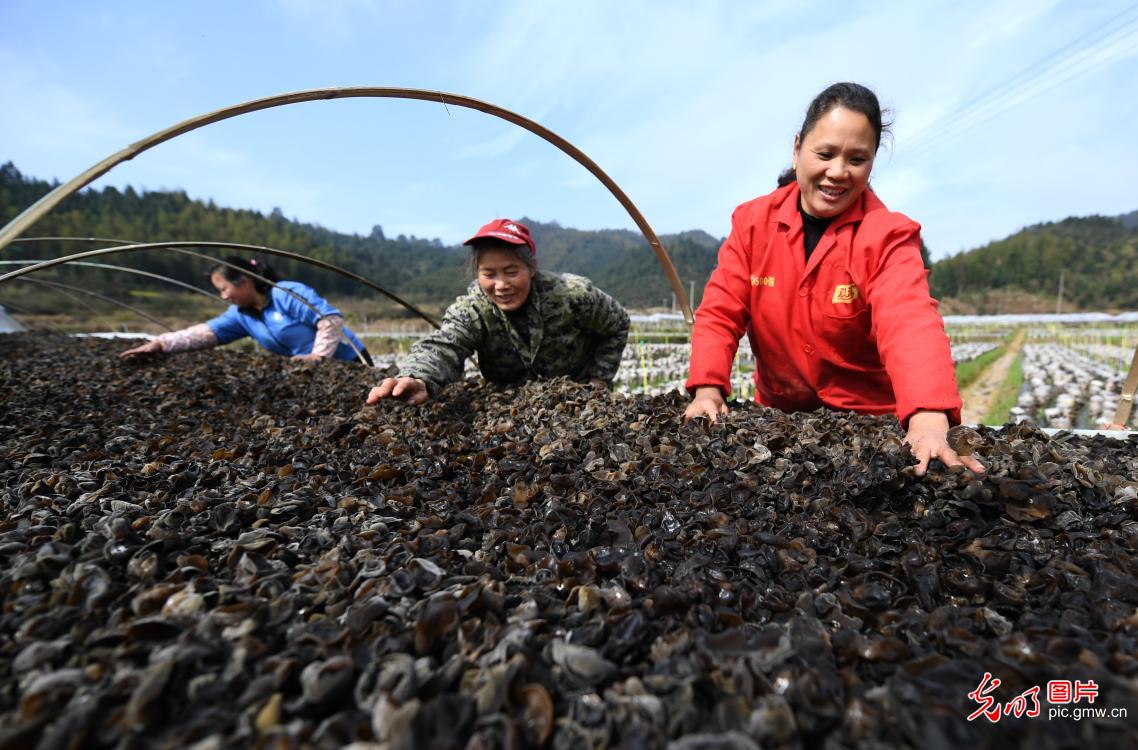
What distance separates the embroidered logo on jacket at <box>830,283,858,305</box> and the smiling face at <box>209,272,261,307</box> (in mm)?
4900

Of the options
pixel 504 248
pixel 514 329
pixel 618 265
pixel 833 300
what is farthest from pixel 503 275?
pixel 618 265

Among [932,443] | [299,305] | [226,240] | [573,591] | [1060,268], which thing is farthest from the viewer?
[1060,268]

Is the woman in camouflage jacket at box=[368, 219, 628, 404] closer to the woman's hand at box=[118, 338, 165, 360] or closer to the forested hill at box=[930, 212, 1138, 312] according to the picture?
the woman's hand at box=[118, 338, 165, 360]

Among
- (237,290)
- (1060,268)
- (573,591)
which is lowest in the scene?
(573,591)

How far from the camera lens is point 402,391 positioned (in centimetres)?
256

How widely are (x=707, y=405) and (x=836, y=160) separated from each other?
3.49ft

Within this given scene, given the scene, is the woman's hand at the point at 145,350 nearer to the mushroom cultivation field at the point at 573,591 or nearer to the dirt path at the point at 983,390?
the mushroom cultivation field at the point at 573,591

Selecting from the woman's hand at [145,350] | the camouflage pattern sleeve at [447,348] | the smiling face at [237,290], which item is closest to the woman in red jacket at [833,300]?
the camouflage pattern sleeve at [447,348]

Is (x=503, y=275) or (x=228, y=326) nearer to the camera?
(x=503, y=275)

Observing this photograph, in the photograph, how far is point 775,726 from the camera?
688mm

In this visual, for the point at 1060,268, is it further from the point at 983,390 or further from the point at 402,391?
the point at 402,391

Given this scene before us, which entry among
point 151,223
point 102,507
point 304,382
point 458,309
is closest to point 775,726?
point 102,507

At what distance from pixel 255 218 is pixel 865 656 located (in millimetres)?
64157

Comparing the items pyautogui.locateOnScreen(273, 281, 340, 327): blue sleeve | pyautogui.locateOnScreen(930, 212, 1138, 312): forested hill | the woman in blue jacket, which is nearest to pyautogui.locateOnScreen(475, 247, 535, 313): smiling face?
the woman in blue jacket
